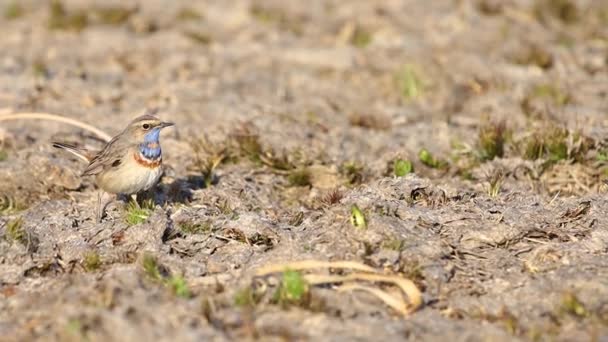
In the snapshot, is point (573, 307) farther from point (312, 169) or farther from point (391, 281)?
point (312, 169)

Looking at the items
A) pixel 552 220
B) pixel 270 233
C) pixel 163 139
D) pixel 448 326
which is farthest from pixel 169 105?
pixel 448 326

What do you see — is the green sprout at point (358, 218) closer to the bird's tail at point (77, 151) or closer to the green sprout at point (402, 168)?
the green sprout at point (402, 168)

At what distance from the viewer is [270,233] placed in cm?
645

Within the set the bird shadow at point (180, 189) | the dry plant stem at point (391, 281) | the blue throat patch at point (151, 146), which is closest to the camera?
the dry plant stem at point (391, 281)

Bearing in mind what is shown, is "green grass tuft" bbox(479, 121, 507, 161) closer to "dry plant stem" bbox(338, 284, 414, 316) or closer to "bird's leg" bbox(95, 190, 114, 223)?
"dry plant stem" bbox(338, 284, 414, 316)

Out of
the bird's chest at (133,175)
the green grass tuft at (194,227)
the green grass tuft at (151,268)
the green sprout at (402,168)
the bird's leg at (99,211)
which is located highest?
the bird's chest at (133,175)

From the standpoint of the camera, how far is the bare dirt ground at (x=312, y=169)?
5340mm

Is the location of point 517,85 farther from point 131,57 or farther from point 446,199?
point 131,57

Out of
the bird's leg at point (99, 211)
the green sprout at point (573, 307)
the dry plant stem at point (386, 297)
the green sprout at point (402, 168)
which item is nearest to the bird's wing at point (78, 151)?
the bird's leg at point (99, 211)

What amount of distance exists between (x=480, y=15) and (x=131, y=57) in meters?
4.50

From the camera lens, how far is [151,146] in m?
7.25

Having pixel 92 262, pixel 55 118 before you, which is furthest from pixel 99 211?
pixel 55 118

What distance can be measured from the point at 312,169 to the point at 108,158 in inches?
69.4

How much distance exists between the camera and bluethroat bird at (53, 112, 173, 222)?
7.07 metres
